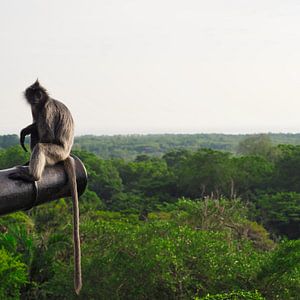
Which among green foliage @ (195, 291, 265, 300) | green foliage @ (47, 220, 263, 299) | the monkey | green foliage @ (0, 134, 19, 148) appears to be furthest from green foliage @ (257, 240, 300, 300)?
green foliage @ (0, 134, 19, 148)

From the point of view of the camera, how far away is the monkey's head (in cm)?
364

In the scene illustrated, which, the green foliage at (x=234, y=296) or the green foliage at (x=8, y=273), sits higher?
the green foliage at (x=234, y=296)

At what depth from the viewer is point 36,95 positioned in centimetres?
365

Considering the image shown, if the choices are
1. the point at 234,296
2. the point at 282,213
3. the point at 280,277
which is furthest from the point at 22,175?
the point at 282,213

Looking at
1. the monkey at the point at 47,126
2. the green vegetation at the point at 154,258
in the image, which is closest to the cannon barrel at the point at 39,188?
the monkey at the point at 47,126

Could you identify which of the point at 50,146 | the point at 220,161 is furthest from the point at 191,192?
the point at 50,146

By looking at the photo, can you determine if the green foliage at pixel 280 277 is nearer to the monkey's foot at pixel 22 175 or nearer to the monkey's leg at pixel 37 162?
the monkey's leg at pixel 37 162

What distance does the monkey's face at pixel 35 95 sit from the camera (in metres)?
3.64

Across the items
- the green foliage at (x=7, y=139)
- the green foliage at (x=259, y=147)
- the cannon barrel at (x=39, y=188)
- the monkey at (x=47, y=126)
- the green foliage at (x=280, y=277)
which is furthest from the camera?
the green foliage at (x=7, y=139)

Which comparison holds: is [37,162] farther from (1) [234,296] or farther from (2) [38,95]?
(1) [234,296]

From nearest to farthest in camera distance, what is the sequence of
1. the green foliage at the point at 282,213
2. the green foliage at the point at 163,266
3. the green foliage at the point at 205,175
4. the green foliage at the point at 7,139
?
the green foliage at the point at 163,266
the green foliage at the point at 282,213
the green foliage at the point at 205,175
the green foliage at the point at 7,139

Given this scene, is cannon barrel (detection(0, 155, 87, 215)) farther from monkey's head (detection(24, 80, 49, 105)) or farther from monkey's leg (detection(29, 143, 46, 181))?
monkey's head (detection(24, 80, 49, 105))

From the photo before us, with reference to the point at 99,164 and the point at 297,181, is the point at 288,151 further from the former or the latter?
the point at 99,164

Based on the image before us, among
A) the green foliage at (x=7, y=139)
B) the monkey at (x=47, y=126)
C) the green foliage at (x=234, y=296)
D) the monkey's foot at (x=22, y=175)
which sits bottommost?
the green foliage at (x=234, y=296)
